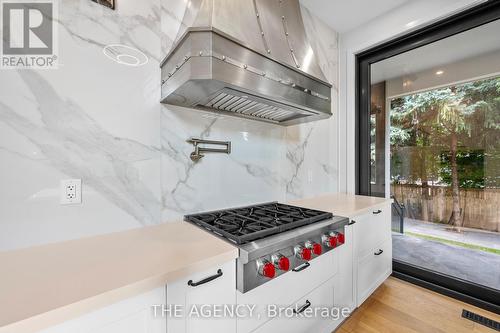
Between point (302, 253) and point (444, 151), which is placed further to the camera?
point (444, 151)

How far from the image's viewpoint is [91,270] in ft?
2.27

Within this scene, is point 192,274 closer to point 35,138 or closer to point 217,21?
point 35,138

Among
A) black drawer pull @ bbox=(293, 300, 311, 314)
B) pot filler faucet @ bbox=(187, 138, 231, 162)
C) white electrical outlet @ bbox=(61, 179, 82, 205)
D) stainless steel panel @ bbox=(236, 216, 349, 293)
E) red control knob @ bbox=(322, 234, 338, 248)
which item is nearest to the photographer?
stainless steel panel @ bbox=(236, 216, 349, 293)

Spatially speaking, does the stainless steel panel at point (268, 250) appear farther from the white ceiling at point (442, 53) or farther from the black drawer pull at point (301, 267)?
the white ceiling at point (442, 53)

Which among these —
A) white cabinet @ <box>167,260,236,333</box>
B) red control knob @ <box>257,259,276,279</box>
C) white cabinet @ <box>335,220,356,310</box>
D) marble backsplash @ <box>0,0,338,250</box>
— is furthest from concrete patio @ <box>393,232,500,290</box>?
white cabinet @ <box>167,260,236,333</box>

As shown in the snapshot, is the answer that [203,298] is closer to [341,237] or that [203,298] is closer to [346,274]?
[341,237]

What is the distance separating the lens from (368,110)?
2.34 metres

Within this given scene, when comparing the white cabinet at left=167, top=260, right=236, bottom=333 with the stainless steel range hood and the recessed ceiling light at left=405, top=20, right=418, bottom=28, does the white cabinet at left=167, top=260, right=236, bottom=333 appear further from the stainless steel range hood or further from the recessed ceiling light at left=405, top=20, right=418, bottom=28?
the recessed ceiling light at left=405, top=20, right=418, bottom=28

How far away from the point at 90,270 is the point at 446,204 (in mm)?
2473

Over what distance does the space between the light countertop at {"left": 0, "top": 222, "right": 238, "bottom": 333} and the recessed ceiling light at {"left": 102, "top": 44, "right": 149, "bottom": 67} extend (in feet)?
2.79

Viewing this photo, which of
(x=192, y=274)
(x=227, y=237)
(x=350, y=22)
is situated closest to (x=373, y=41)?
(x=350, y=22)

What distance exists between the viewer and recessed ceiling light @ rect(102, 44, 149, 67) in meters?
1.08

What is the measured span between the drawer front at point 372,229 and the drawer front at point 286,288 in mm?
336
